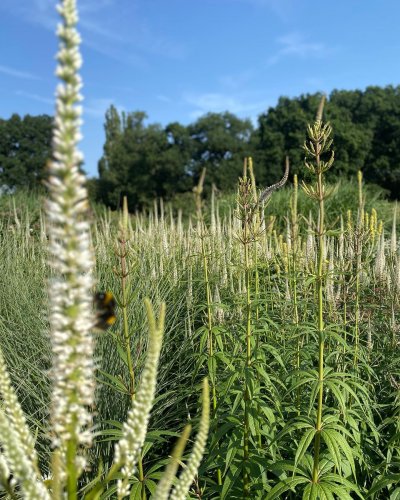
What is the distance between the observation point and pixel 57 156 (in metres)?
1.00

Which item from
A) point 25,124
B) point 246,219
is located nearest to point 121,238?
point 246,219

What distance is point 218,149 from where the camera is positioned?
63906mm

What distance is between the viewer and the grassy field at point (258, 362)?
3.38 m

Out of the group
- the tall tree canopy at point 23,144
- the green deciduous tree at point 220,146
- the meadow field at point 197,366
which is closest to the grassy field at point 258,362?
the meadow field at point 197,366

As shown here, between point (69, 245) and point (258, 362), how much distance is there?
2972 millimetres

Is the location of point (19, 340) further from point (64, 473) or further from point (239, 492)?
point (64, 473)

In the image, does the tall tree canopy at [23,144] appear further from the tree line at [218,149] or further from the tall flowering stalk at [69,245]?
the tall flowering stalk at [69,245]

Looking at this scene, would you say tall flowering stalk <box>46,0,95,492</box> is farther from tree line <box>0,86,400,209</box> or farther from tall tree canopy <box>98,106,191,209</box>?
tall tree canopy <box>98,106,191,209</box>

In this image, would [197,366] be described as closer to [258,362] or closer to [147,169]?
[258,362]

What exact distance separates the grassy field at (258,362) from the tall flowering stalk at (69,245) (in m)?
1.86

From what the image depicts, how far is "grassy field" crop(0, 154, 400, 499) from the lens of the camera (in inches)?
133

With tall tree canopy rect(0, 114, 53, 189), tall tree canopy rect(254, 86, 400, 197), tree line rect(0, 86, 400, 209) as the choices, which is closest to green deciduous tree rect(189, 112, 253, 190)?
Answer: tree line rect(0, 86, 400, 209)

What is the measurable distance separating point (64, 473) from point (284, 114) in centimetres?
5883

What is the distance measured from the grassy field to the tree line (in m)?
44.3
